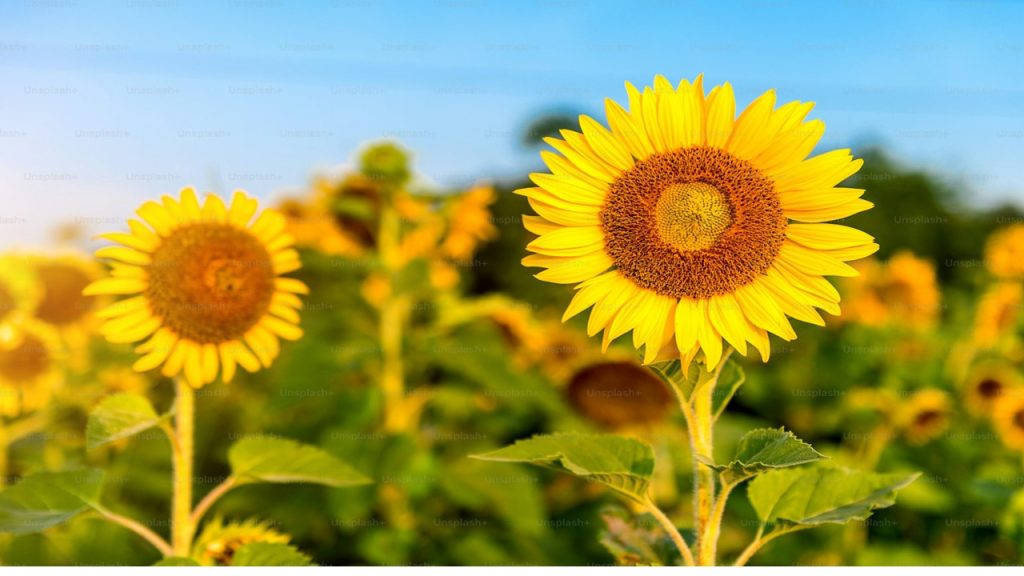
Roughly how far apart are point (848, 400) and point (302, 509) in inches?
103

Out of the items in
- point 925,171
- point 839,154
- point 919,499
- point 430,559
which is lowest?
point 430,559

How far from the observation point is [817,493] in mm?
1460

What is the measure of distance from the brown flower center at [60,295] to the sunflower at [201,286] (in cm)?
200

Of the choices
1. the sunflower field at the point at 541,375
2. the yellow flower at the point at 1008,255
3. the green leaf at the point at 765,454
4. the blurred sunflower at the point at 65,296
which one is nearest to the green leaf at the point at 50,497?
the sunflower field at the point at 541,375

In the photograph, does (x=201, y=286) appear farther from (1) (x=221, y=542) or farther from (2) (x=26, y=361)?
(2) (x=26, y=361)

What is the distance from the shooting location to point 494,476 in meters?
3.41

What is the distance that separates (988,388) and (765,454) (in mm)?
3404

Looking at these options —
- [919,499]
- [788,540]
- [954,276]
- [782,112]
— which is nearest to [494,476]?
[788,540]

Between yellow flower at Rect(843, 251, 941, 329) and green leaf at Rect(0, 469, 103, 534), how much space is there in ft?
14.3

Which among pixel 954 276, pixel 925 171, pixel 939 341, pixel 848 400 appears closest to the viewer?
pixel 848 400

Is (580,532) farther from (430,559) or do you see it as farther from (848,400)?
(848,400)

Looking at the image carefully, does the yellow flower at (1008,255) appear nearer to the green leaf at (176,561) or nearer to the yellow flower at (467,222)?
the yellow flower at (467,222)

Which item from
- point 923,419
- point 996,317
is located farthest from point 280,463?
point 996,317

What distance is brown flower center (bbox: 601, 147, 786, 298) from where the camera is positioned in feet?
4.35
